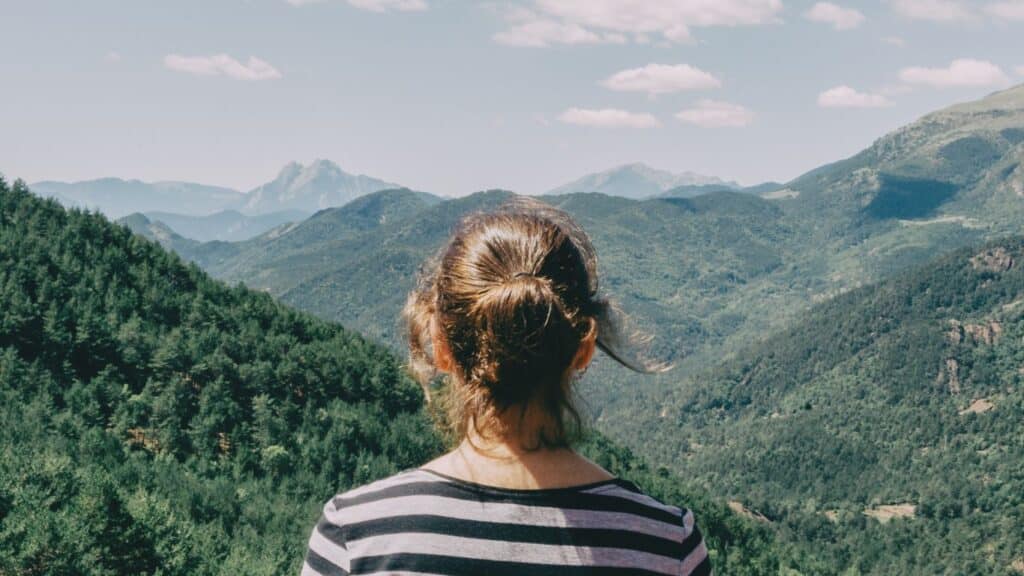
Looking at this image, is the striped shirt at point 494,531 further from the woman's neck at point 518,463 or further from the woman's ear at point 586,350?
the woman's ear at point 586,350

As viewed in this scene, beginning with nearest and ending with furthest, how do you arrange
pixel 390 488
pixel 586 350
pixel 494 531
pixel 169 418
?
pixel 494 531, pixel 390 488, pixel 586 350, pixel 169 418

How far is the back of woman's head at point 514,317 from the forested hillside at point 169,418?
3249cm

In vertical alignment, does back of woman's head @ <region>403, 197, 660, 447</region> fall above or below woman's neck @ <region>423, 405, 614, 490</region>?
above

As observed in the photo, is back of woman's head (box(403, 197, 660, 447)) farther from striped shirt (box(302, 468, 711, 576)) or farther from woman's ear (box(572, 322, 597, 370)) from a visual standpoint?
striped shirt (box(302, 468, 711, 576))

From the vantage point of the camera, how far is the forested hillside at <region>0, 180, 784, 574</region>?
121ft

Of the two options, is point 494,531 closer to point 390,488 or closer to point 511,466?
point 511,466

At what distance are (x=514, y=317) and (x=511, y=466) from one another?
0.72m

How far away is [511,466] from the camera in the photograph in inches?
141

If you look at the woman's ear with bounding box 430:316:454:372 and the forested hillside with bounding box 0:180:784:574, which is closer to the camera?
the woman's ear with bounding box 430:316:454:372

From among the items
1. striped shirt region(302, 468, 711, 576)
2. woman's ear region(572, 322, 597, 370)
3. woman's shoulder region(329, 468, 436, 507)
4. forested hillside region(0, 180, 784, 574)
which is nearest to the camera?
striped shirt region(302, 468, 711, 576)

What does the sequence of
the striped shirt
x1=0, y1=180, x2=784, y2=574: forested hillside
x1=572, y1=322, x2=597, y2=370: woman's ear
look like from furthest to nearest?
x1=0, y1=180, x2=784, y2=574: forested hillside → x1=572, y1=322, x2=597, y2=370: woman's ear → the striped shirt

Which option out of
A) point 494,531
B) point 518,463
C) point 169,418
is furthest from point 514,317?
point 169,418

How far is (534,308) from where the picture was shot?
11.9ft

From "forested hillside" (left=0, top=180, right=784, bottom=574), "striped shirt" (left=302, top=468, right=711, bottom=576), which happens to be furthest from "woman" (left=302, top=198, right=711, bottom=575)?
"forested hillside" (left=0, top=180, right=784, bottom=574)
